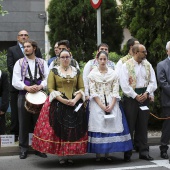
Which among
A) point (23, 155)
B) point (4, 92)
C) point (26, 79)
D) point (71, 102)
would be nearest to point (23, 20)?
point (26, 79)

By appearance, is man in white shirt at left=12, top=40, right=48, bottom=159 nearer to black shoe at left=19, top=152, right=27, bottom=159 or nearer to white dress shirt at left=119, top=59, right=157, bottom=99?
black shoe at left=19, top=152, right=27, bottom=159

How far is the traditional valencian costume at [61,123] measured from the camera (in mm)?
7902

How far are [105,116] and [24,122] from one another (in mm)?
1509

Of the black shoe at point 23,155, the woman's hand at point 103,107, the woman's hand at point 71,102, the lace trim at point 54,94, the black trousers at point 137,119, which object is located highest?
the lace trim at point 54,94

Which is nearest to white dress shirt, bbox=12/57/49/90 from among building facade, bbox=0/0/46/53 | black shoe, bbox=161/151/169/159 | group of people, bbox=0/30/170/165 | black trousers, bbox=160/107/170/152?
group of people, bbox=0/30/170/165

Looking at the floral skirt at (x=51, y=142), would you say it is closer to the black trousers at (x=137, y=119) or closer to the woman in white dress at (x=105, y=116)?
the woman in white dress at (x=105, y=116)

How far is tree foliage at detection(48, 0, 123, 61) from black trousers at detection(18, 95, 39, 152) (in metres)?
6.21

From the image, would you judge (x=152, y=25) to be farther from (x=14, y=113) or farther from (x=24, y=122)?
(x=24, y=122)

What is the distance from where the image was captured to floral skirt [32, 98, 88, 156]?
7.89m

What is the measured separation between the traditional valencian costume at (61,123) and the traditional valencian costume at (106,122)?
16 cm

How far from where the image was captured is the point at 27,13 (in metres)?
20.3

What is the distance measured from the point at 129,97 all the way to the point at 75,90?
3.14 ft

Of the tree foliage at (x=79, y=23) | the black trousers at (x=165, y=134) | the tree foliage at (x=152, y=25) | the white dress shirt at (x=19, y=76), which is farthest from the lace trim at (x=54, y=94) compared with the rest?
the tree foliage at (x=79, y=23)

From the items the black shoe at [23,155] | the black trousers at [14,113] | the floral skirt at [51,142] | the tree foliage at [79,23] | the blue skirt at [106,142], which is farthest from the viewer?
the tree foliage at [79,23]
